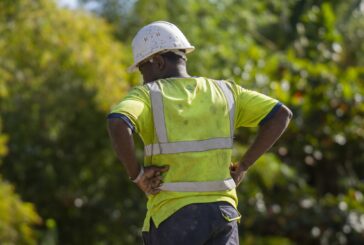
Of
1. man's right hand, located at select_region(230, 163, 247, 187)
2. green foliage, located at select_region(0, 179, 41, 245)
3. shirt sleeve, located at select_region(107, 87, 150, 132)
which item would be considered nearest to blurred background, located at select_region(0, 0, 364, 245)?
green foliage, located at select_region(0, 179, 41, 245)

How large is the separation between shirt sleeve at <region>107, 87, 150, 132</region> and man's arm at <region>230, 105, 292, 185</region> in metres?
0.57

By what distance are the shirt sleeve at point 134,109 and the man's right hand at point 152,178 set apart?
7.2 inches

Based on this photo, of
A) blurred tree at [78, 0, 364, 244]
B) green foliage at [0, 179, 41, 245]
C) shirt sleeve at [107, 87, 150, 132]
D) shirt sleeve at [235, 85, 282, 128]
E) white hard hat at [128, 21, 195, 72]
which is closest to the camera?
shirt sleeve at [107, 87, 150, 132]

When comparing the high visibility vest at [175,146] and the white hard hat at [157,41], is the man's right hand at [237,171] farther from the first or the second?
the white hard hat at [157,41]

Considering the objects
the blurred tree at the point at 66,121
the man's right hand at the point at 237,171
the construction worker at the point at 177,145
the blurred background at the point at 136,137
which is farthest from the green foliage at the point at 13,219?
the construction worker at the point at 177,145

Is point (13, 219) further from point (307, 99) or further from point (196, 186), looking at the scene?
point (196, 186)

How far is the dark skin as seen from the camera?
12.2 ft

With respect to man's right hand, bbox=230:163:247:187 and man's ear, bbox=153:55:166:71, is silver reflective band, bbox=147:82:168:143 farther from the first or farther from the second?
man's right hand, bbox=230:163:247:187

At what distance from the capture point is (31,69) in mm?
12914

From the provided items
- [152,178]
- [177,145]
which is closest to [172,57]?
[177,145]

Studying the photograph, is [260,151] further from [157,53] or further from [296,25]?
[296,25]

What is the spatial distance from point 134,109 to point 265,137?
2.24ft

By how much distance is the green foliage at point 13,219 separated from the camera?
10.9m

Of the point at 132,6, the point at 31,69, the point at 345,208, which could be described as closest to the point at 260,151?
the point at 345,208
